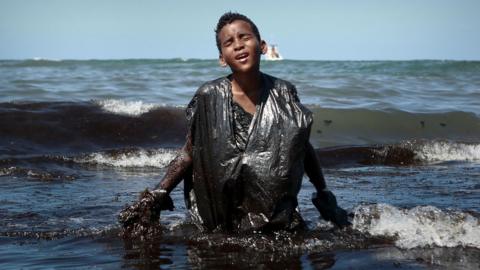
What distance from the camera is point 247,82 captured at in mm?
4035

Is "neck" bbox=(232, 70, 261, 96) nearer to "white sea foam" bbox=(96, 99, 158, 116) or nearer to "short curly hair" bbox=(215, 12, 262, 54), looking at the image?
"short curly hair" bbox=(215, 12, 262, 54)

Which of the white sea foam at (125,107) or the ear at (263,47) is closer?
the ear at (263,47)

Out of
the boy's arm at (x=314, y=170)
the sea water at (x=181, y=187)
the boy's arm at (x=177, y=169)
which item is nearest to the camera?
the sea water at (x=181, y=187)

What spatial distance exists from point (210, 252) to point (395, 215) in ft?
4.36

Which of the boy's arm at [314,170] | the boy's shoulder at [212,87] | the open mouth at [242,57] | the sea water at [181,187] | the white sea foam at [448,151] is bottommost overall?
the white sea foam at [448,151]

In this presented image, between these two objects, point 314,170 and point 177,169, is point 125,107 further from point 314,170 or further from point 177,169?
point 314,170

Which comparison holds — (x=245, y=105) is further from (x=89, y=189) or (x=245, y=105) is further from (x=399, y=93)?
(x=399, y=93)

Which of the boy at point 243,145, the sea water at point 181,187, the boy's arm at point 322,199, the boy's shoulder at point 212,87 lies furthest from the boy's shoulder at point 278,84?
the sea water at point 181,187

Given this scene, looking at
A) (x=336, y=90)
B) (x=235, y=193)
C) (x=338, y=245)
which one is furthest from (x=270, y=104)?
(x=336, y=90)

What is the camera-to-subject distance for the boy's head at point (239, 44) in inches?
155

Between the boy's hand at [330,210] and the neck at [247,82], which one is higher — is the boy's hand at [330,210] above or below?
below

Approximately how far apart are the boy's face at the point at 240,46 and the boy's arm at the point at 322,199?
0.68 metres

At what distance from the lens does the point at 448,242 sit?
3873 mm

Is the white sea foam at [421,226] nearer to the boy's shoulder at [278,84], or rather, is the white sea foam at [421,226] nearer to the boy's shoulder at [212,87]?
the boy's shoulder at [278,84]
